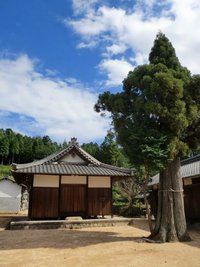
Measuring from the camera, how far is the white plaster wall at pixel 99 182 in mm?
18969

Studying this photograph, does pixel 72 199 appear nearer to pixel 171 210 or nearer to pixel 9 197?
pixel 171 210

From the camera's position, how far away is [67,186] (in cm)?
1839

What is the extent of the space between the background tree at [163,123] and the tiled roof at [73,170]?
6.99 metres

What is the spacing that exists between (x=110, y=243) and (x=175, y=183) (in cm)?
341

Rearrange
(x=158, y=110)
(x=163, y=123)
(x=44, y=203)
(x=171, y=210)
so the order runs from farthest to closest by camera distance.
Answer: (x=44, y=203), (x=163, y=123), (x=171, y=210), (x=158, y=110)

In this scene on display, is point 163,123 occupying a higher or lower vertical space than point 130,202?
higher

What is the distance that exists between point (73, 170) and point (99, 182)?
6.88 ft

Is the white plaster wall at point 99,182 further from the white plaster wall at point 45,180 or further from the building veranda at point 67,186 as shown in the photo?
the white plaster wall at point 45,180

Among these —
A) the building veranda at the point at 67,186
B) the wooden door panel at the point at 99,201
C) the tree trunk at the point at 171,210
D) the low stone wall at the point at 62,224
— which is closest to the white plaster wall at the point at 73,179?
the building veranda at the point at 67,186

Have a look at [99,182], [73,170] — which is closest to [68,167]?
[73,170]

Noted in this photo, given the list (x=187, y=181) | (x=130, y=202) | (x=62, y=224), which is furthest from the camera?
(x=130, y=202)

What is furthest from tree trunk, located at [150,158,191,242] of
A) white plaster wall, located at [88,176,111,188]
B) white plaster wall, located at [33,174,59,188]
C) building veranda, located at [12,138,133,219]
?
white plaster wall, located at [33,174,59,188]

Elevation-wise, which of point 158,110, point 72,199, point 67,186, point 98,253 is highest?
point 158,110

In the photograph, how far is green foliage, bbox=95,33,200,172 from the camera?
1016 cm
